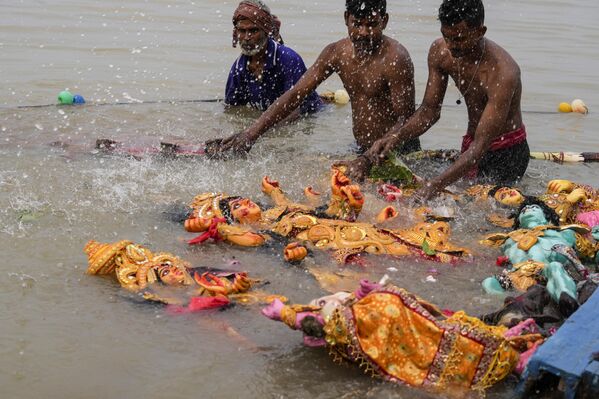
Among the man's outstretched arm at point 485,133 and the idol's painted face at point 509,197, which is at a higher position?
the man's outstretched arm at point 485,133

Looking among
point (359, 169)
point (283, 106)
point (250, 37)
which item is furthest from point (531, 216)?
point (250, 37)

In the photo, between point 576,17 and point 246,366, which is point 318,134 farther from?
point 576,17

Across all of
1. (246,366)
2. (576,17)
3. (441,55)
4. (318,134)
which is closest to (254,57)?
(318,134)

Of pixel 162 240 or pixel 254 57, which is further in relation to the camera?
pixel 254 57

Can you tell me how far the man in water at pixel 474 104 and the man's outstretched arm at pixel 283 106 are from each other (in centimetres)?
74

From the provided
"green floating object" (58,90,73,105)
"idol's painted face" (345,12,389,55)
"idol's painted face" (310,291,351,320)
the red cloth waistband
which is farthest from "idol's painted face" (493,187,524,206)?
"green floating object" (58,90,73,105)

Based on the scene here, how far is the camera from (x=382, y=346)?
302cm

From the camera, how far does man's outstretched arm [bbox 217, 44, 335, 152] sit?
5926 millimetres

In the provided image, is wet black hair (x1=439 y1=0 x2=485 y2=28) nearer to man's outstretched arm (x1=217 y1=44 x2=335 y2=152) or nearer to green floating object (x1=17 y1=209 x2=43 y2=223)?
man's outstretched arm (x1=217 y1=44 x2=335 y2=152)

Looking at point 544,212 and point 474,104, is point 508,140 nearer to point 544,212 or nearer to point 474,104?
point 474,104

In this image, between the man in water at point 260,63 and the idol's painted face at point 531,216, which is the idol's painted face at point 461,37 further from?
the man in water at point 260,63

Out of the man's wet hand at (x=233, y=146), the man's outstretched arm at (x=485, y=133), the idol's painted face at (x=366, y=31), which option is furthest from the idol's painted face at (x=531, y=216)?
the man's wet hand at (x=233, y=146)

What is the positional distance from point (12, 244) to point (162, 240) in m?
0.76

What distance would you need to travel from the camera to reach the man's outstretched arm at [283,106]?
5.93 meters
